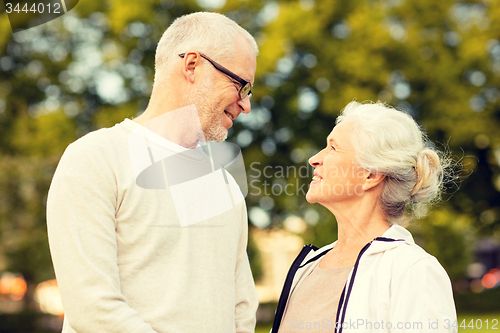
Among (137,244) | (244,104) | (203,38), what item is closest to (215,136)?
(244,104)

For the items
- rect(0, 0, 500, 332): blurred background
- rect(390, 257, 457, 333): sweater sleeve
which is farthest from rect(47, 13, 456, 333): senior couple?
rect(0, 0, 500, 332): blurred background

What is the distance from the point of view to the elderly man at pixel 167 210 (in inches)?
75.8

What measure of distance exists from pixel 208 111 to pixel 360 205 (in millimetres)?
1054

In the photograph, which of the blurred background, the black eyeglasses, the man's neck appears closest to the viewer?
the man's neck

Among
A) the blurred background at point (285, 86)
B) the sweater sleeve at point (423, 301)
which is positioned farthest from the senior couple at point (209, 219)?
the blurred background at point (285, 86)

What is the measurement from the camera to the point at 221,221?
2.47 m

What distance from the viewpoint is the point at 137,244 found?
2117mm

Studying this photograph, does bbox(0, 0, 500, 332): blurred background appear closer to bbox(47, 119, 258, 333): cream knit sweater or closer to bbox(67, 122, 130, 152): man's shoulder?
bbox(47, 119, 258, 333): cream knit sweater

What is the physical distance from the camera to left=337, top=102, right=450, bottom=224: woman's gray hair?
112 inches

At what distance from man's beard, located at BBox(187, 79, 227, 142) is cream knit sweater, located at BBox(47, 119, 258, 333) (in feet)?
0.60

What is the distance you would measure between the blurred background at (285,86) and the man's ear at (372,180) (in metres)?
9.32

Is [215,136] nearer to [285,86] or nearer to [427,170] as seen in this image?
[427,170]

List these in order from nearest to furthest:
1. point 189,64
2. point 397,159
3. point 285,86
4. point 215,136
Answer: point 189,64
point 215,136
point 397,159
point 285,86

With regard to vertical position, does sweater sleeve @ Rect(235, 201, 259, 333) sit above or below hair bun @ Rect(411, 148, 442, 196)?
below
